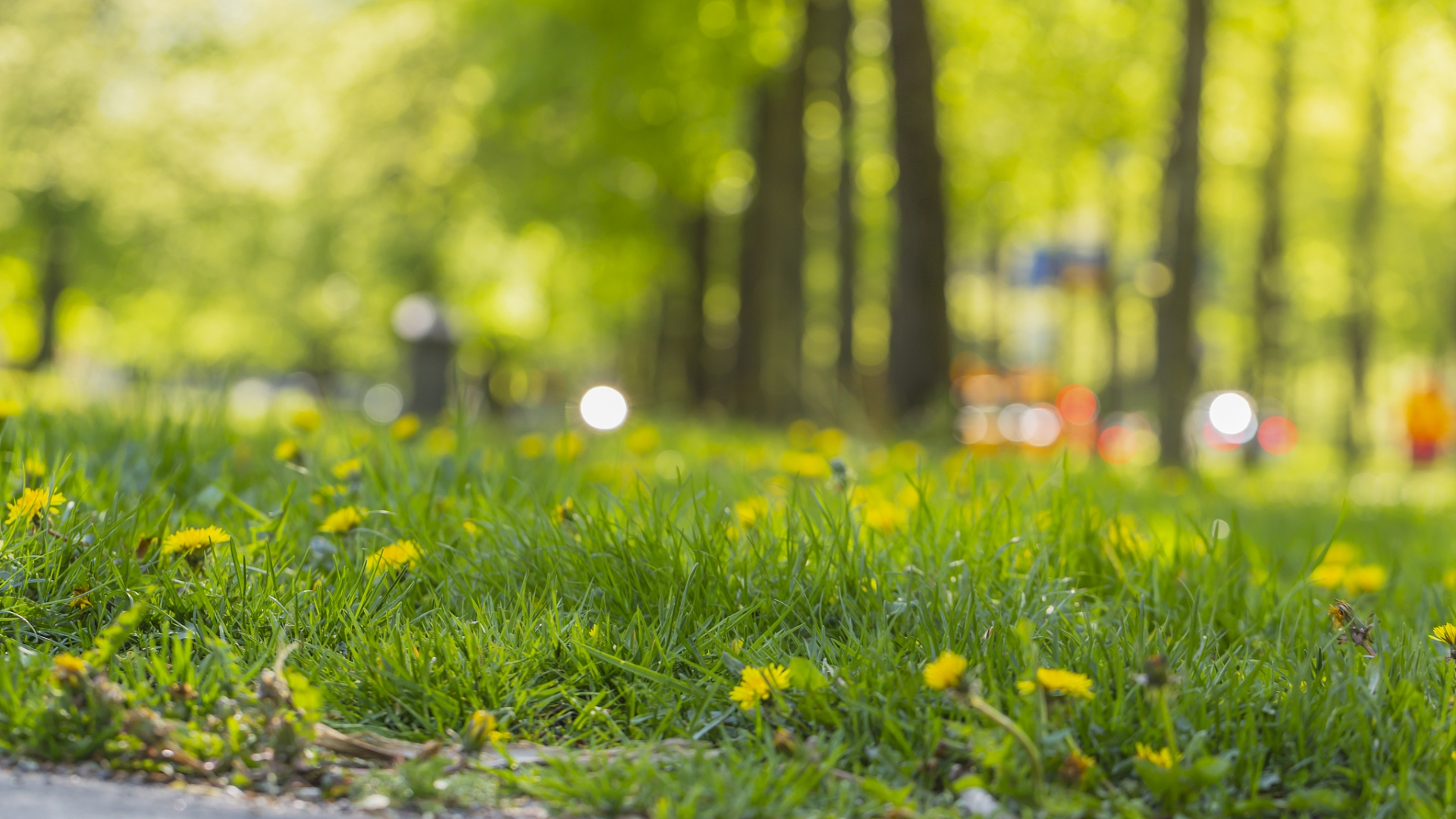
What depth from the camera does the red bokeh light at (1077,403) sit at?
2461cm

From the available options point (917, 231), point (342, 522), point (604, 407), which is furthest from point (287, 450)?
point (604, 407)

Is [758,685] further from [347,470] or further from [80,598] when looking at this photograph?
[347,470]

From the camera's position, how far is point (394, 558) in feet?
9.09

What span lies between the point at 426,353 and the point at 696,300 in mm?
6573

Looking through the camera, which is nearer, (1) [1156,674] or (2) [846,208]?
(1) [1156,674]

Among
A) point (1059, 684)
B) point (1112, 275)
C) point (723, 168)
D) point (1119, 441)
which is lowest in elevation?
point (1119, 441)

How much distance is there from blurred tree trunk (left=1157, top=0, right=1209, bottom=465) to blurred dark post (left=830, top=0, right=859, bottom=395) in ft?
15.2

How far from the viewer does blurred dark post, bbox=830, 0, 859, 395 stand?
14320mm

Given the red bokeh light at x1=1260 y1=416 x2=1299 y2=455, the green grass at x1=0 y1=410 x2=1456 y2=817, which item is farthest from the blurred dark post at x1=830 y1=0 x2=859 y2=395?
the green grass at x1=0 y1=410 x2=1456 y2=817

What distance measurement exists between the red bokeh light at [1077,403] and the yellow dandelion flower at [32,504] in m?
22.8

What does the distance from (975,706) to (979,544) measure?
0.98m

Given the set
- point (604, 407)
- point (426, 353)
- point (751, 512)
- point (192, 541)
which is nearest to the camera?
point (192, 541)

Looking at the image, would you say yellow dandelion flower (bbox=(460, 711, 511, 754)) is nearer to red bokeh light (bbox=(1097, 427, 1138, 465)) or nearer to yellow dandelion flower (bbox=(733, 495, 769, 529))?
yellow dandelion flower (bbox=(733, 495, 769, 529))

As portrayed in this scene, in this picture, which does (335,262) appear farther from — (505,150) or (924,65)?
(924,65)
